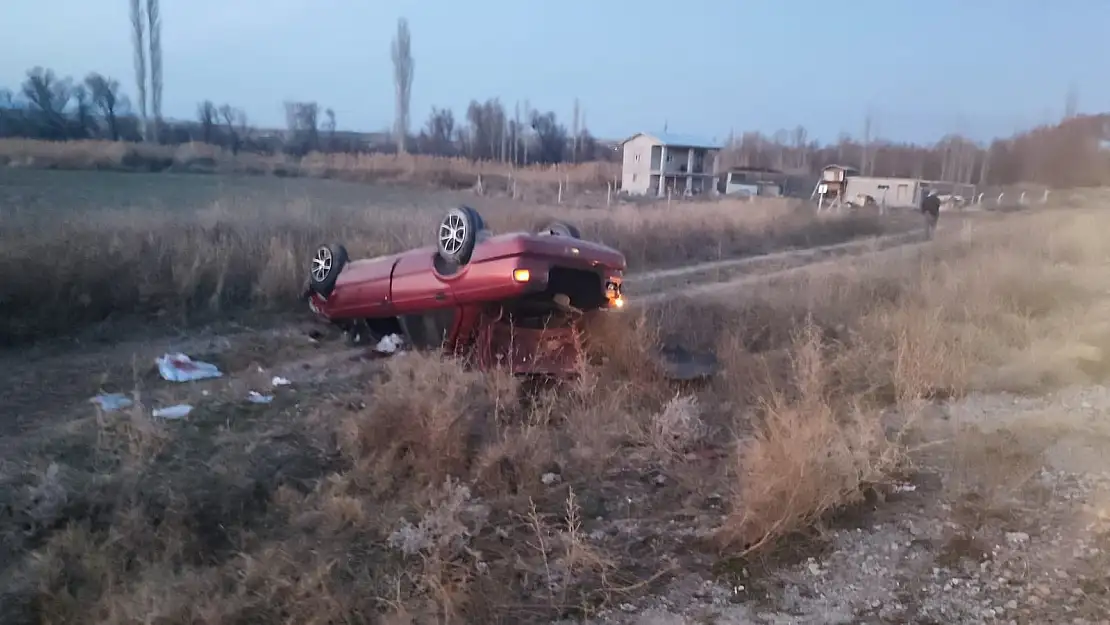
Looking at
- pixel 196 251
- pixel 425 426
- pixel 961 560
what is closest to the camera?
pixel 961 560

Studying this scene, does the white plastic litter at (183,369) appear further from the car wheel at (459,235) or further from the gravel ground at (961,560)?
the gravel ground at (961,560)

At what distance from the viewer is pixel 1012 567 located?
4719mm

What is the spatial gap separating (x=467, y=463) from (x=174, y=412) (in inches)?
104

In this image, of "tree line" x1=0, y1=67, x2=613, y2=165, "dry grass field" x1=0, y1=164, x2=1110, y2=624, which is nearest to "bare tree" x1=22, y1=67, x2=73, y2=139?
→ "tree line" x1=0, y1=67, x2=613, y2=165

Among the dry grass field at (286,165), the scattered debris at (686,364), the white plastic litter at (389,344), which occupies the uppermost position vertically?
the dry grass field at (286,165)

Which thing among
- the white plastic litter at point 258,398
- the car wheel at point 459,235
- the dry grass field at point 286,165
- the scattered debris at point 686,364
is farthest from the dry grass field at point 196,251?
the dry grass field at point 286,165

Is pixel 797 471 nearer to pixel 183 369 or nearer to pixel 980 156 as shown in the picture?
pixel 183 369

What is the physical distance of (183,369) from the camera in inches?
336

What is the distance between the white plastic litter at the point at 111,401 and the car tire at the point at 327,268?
8.96 feet

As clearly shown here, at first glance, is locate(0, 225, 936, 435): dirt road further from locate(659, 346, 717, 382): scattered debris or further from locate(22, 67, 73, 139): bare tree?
locate(22, 67, 73, 139): bare tree

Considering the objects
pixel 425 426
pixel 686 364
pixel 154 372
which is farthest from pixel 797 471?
pixel 154 372

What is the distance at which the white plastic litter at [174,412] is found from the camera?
6.70m

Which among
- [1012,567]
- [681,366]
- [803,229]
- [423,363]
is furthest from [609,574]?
[803,229]

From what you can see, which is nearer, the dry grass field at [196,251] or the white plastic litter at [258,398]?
the white plastic litter at [258,398]
